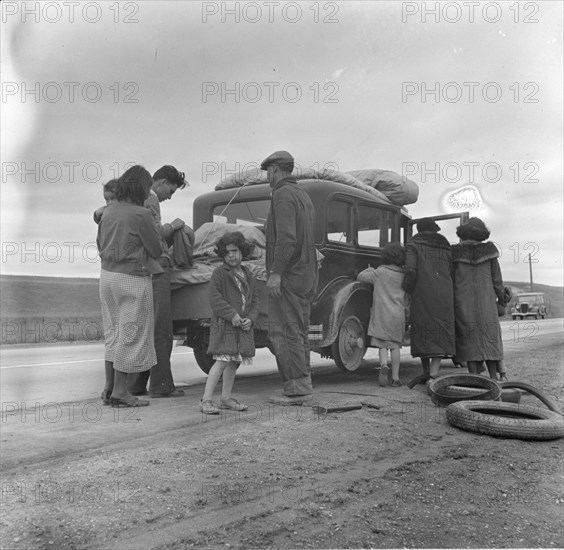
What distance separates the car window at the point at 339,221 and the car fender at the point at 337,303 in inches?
18.4

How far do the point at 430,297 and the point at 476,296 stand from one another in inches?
19.8

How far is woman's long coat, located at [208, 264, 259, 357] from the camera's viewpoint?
16.2ft

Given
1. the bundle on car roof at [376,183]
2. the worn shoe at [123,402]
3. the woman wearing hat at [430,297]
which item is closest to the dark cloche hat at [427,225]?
the woman wearing hat at [430,297]

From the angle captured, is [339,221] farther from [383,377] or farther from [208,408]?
[208,408]

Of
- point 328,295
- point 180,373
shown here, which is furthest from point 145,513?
point 180,373

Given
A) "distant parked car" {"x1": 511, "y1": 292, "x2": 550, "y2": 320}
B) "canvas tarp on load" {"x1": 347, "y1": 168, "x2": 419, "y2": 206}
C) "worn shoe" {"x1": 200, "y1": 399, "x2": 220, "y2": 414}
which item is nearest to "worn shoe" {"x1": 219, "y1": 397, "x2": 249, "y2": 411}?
"worn shoe" {"x1": 200, "y1": 399, "x2": 220, "y2": 414}

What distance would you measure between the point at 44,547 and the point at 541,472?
2.79m

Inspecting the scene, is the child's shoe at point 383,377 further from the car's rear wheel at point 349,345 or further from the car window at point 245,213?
the car window at point 245,213

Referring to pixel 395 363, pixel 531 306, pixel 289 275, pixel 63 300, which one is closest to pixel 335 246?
pixel 395 363

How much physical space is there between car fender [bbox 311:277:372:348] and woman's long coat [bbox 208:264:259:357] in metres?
1.68

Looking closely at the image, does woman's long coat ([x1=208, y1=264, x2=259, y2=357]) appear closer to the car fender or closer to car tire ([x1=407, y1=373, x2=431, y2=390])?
the car fender

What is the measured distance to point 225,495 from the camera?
3.13 meters

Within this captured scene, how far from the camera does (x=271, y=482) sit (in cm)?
333

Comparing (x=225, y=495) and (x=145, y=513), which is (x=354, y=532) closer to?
(x=225, y=495)
